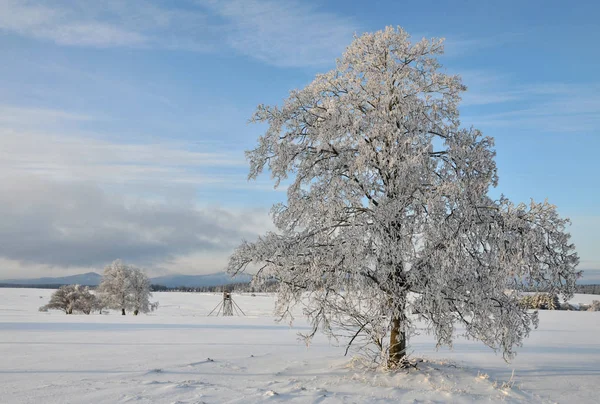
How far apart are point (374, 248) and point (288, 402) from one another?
3728mm

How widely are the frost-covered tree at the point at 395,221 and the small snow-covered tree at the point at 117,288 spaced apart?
4840cm

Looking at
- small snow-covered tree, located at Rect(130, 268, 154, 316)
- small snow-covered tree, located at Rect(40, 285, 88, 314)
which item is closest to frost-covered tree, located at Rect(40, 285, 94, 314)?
small snow-covered tree, located at Rect(40, 285, 88, 314)

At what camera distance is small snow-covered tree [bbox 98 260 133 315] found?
55562 mm

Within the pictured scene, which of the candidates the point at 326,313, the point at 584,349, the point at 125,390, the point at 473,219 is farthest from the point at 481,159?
the point at 584,349

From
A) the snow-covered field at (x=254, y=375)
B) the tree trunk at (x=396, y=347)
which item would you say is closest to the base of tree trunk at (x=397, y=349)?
the tree trunk at (x=396, y=347)

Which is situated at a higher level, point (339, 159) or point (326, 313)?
point (339, 159)

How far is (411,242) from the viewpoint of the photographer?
1052cm

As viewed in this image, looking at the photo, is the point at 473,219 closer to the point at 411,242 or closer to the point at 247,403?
the point at 411,242

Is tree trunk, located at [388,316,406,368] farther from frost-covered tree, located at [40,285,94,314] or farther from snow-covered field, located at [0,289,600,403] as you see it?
frost-covered tree, located at [40,285,94,314]

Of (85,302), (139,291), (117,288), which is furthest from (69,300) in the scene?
(139,291)

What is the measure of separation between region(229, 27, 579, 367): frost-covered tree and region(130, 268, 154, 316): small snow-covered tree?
160ft

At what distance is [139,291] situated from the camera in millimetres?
56750

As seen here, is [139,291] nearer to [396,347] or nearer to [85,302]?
[85,302]

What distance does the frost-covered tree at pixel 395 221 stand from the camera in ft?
33.8
